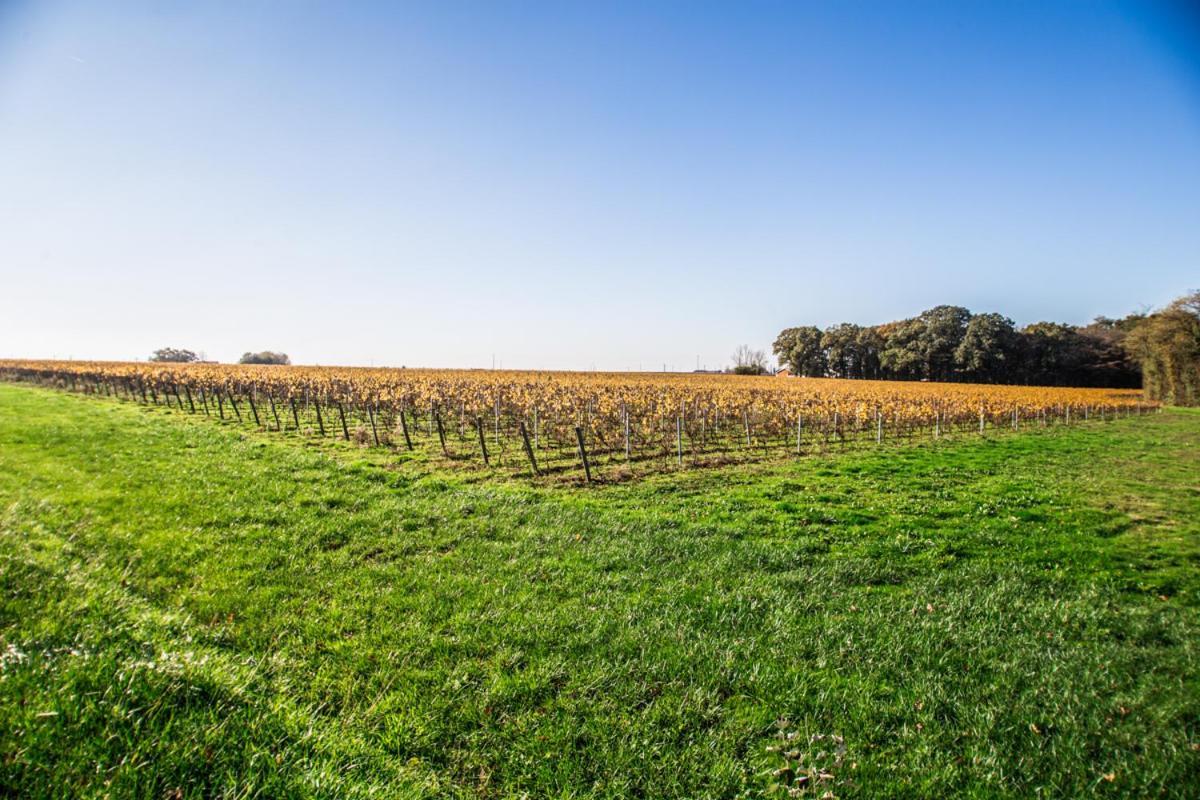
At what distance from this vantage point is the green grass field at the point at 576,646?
294 centimetres

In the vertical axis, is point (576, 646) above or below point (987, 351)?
below

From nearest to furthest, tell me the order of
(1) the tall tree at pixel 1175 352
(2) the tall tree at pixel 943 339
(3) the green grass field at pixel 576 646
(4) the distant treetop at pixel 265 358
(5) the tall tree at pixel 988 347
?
(3) the green grass field at pixel 576 646 < (1) the tall tree at pixel 1175 352 < (5) the tall tree at pixel 988 347 < (2) the tall tree at pixel 943 339 < (4) the distant treetop at pixel 265 358

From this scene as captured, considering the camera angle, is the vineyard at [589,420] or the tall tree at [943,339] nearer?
the vineyard at [589,420]

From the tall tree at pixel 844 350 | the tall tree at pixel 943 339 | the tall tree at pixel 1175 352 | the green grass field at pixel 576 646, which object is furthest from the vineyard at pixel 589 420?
the tall tree at pixel 844 350

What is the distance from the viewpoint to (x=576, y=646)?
192 inches

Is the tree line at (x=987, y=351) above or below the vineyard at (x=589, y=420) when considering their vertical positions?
above

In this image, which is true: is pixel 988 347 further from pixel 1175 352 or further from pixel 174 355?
pixel 174 355

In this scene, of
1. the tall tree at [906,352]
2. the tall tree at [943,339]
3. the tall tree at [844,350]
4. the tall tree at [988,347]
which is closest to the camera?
the tall tree at [988,347]

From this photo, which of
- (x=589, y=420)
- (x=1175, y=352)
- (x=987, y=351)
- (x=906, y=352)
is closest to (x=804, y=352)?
(x=906, y=352)

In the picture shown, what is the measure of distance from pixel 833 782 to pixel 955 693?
1808mm

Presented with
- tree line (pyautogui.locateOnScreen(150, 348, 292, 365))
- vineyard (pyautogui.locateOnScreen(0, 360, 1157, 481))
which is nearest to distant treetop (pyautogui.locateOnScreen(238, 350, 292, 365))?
tree line (pyautogui.locateOnScreen(150, 348, 292, 365))

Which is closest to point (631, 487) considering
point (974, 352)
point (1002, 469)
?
point (1002, 469)

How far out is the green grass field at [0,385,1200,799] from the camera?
9.64 ft

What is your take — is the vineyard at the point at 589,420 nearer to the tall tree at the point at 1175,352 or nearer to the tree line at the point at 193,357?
the tall tree at the point at 1175,352
